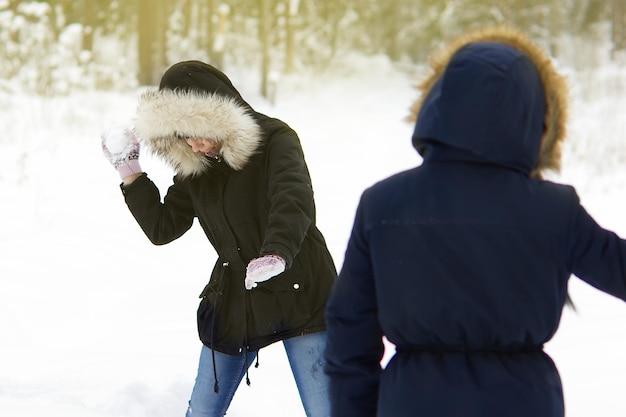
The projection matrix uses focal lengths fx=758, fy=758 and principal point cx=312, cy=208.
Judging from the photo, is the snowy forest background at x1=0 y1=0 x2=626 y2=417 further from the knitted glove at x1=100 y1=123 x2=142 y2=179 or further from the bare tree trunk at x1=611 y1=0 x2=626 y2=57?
the knitted glove at x1=100 y1=123 x2=142 y2=179

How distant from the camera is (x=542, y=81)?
59.3 inches

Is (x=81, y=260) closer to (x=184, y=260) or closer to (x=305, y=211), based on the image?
(x=184, y=260)

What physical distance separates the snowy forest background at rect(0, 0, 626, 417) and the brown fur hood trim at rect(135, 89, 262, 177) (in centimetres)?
88

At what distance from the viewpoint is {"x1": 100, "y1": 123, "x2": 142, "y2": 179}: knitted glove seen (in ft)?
8.86

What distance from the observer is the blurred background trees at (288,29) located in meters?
15.5

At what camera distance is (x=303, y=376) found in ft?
8.34

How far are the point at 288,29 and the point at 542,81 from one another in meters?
19.7

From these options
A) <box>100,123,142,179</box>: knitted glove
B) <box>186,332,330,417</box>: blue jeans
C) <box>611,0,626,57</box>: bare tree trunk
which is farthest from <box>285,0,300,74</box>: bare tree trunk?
<box>186,332,330,417</box>: blue jeans

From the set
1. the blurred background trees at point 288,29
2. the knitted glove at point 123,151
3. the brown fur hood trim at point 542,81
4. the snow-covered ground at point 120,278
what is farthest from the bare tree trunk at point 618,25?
the brown fur hood trim at point 542,81

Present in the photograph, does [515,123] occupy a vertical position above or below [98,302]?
above

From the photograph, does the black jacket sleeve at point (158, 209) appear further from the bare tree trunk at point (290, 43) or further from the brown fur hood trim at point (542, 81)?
the bare tree trunk at point (290, 43)

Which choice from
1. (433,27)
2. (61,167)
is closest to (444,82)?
(61,167)

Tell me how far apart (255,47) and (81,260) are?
1515cm

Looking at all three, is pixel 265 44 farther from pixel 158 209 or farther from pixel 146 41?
pixel 158 209
